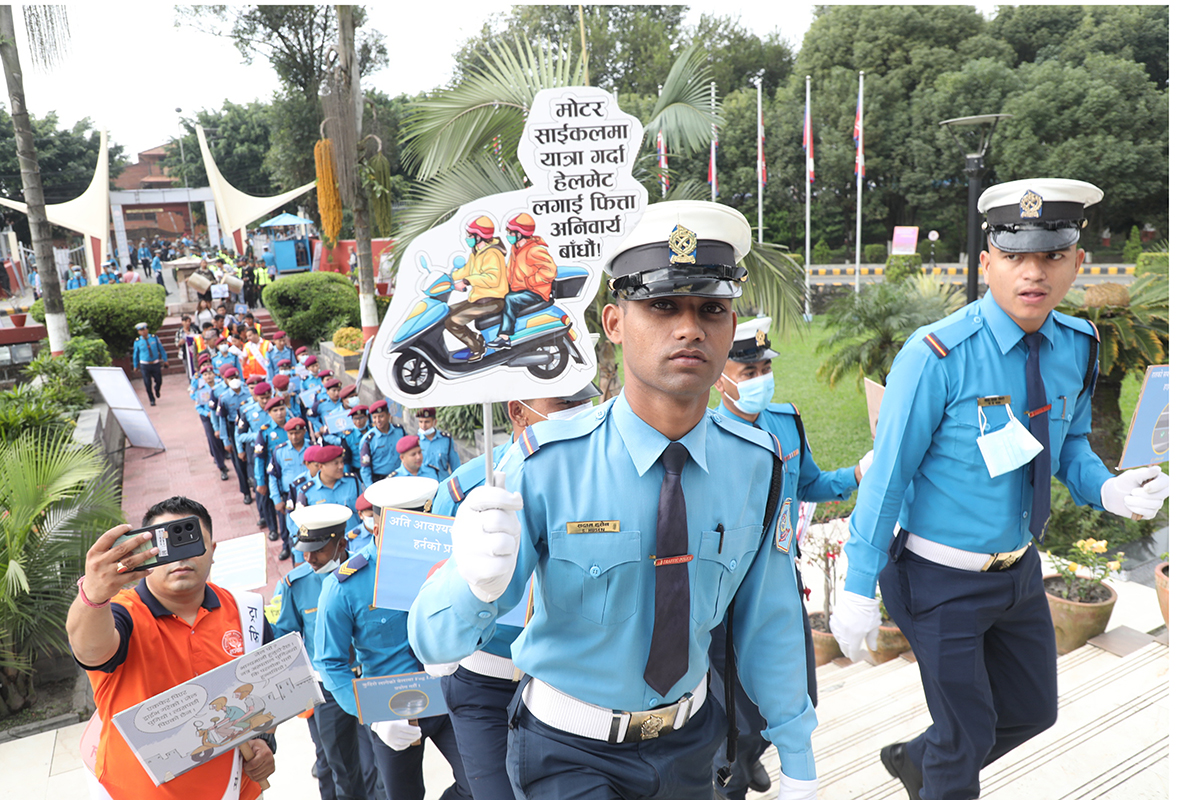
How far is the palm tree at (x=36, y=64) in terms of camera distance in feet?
44.7

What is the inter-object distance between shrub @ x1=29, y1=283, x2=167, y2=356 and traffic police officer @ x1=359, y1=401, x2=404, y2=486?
52.4 ft

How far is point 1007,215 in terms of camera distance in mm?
3145

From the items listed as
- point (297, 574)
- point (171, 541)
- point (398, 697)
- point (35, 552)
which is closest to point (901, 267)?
point (35, 552)

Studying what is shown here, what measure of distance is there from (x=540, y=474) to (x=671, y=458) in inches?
12.9

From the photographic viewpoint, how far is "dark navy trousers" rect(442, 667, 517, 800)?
2746 millimetres

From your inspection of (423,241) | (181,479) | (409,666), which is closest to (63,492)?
(409,666)

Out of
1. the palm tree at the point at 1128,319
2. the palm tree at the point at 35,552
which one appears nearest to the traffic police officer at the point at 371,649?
the palm tree at the point at 35,552

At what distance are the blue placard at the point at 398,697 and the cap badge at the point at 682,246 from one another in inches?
87.1

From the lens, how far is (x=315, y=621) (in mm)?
4066

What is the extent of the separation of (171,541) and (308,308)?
2108 centimetres

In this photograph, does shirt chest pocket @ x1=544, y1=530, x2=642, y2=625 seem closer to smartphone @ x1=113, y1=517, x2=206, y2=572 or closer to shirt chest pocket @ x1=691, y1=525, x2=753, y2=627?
shirt chest pocket @ x1=691, y1=525, x2=753, y2=627

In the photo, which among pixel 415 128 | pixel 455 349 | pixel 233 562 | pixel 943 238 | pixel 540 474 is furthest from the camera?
pixel 943 238

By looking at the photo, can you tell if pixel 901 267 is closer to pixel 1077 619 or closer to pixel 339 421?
pixel 339 421

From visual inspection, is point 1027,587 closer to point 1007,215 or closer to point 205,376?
point 1007,215
